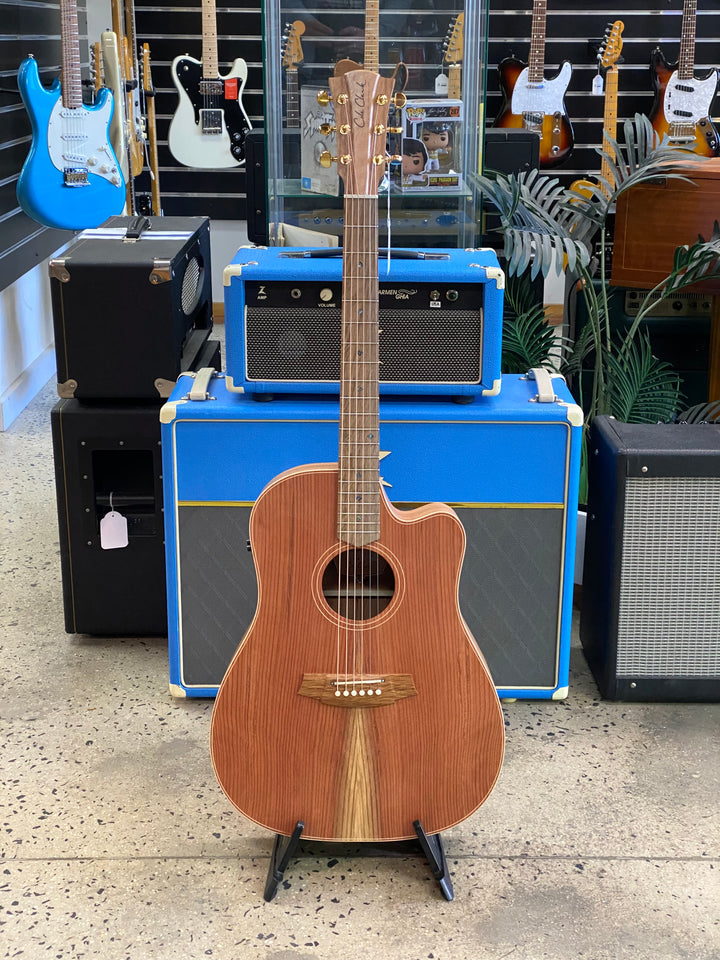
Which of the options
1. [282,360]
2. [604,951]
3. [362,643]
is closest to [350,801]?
[362,643]

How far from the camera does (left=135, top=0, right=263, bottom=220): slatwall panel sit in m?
5.12

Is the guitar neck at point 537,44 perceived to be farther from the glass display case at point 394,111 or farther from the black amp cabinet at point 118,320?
the black amp cabinet at point 118,320

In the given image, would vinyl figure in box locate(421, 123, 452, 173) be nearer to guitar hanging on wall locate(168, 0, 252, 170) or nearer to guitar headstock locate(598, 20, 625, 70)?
guitar headstock locate(598, 20, 625, 70)

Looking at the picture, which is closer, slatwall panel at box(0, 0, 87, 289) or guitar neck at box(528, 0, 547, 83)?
slatwall panel at box(0, 0, 87, 289)

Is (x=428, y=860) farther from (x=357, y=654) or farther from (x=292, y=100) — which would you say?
(x=292, y=100)

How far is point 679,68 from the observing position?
495 cm

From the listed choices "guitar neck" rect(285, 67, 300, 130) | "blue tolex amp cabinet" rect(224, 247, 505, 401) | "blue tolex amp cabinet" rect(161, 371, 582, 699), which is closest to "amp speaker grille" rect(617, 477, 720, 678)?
"blue tolex amp cabinet" rect(161, 371, 582, 699)

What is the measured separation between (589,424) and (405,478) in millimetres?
943

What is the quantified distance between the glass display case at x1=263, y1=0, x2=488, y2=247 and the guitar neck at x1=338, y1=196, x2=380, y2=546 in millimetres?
744

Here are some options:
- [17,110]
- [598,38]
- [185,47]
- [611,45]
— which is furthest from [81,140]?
[598,38]

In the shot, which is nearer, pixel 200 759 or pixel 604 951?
pixel 604 951

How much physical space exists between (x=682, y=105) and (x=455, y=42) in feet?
9.09


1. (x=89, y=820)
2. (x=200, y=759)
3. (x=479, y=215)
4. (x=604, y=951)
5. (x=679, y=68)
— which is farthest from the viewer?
(x=679, y=68)

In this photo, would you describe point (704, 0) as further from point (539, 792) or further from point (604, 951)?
point (604, 951)
